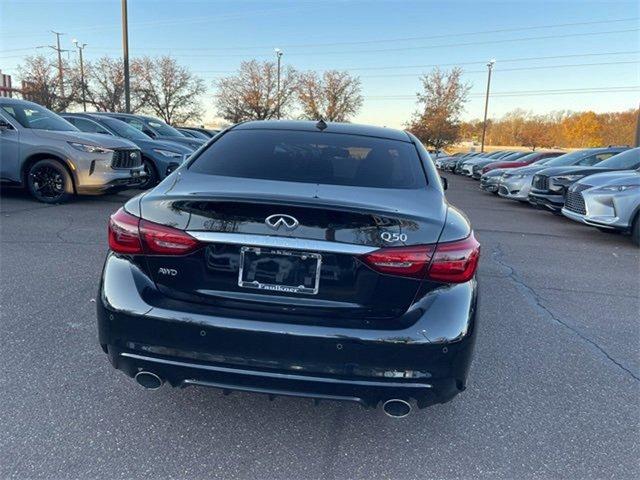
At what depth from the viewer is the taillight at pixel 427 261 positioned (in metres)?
2.08

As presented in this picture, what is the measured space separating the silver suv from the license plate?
→ 24.3 feet

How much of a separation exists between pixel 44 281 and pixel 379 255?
3841mm

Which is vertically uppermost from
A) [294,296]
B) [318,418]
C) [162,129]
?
[162,129]

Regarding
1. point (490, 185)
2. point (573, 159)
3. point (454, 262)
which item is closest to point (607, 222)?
point (573, 159)

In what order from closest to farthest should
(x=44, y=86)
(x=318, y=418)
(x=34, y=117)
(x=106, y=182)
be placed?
(x=318, y=418) < (x=106, y=182) < (x=34, y=117) < (x=44, y=86)

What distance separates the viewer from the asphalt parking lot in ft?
7.58

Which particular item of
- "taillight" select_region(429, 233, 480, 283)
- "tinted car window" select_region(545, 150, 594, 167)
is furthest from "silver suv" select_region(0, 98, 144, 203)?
"tinted car window" select_region(545, 150, 594, 167)

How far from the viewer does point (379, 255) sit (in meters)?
2.07

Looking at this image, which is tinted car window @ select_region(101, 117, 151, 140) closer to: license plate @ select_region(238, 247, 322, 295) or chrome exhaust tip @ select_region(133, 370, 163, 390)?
chrome exhaust tip @ select_region(133, 370, 163, 390)

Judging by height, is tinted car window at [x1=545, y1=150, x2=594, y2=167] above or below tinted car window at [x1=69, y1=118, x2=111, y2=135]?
below

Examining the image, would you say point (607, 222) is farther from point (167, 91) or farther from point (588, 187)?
point (167, 91)

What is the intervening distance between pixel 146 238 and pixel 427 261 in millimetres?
1251

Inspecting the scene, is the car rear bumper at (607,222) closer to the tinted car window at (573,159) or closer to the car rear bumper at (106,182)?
the tinted car window at (573,159)

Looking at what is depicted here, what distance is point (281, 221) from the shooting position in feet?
6.84
